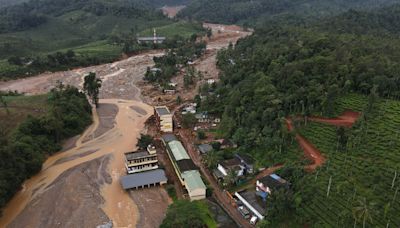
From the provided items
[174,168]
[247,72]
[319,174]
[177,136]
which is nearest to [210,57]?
[247,72]

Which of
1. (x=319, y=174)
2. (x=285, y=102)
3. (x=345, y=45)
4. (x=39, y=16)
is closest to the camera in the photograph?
(x=319, y=174)

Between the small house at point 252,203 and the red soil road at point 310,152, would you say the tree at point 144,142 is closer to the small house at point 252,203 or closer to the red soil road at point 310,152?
the small house at point 252,203

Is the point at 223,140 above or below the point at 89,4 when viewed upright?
below

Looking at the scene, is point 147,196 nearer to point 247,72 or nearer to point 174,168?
point 174,168

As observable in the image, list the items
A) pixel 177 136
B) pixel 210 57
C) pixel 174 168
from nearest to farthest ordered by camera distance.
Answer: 1. pixel 174 168
2. pixel 177 136
3. pixel 210 57

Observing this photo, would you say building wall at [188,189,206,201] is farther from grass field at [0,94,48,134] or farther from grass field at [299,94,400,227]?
grass field at [0,94,48,134]

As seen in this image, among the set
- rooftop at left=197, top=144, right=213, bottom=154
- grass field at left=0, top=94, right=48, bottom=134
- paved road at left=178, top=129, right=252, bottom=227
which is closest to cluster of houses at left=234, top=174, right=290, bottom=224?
paved road at left=178, top=129, right=252, bottom=227
